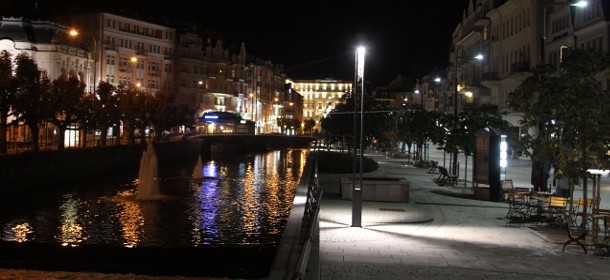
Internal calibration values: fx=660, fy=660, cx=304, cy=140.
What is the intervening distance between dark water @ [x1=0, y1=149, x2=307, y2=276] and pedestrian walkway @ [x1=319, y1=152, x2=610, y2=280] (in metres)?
3.18

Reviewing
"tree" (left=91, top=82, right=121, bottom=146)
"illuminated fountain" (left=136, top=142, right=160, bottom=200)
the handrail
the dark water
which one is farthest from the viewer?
"tree" (left=91, top=82, right=121, bottom=146)

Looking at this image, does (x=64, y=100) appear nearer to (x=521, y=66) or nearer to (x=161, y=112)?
(x=161, y=112)

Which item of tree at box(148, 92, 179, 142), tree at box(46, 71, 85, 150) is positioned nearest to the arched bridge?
tree at box(148, 92, 179, 142)

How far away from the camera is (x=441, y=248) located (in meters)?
15.4

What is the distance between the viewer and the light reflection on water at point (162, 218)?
21.2 meters

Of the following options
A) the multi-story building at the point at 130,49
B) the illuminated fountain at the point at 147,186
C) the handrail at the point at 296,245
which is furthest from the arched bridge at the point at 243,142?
the handrail at the point at 296,245

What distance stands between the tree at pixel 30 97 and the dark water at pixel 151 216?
6.02 meters

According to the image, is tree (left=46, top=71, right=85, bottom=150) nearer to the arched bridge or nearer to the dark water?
the dark water

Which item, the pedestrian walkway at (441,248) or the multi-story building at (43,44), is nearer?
the pedestrian walkway at (441,248)

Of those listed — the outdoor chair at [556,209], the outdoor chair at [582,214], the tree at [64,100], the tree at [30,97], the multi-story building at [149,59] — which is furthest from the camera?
the multi-story building at [149,59]

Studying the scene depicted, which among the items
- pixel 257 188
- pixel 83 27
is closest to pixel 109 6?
pixel 83 27

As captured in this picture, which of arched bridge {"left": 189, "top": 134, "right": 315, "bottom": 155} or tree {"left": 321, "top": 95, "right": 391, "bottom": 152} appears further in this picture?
arched bridge {"left": 189, "top": 134, "right": 315, "bottom": 155}

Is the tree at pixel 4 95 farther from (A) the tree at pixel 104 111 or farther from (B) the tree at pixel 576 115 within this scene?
(B) the tree at pixel 576 115

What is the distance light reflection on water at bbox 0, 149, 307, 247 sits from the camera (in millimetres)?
21203
